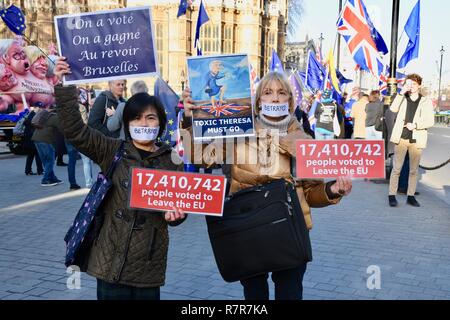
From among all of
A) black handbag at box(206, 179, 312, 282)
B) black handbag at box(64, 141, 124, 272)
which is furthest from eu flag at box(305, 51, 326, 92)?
black handbag at box(64, 141, 124, 272)

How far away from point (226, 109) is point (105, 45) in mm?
887

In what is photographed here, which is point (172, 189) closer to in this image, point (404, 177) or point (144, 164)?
point (144, 164)

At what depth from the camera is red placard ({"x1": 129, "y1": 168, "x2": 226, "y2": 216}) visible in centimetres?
267

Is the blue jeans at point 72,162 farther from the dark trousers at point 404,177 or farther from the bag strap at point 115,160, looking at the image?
the bag strap at point 115,160

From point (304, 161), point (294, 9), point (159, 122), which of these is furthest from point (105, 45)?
point (294, 9)

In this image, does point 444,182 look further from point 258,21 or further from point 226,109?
point 258,21

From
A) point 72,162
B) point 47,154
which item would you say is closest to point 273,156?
point 72,162

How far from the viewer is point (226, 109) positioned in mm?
3020

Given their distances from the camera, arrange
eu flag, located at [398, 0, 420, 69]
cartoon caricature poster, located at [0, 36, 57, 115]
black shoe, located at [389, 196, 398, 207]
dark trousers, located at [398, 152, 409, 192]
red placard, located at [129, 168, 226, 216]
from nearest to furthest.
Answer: red placard, located at [129, 168, 226, 216] < black shoe, located at [389, 196, 398, 207] < dark trousers, located at [398, 152, 409, 192] < eu flag, located at [398, 0, 420, 69] < cartoon caricature poster, located at [0, 36, 57, 115]

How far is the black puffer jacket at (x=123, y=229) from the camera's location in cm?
276

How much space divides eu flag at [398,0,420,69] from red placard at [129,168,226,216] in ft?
33.3

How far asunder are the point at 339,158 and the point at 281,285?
81 cm

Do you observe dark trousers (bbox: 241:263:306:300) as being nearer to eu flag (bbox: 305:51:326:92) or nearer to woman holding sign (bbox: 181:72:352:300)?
woman holding sign (bbox: 181:72:352:300)

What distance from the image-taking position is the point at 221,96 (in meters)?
3.01
